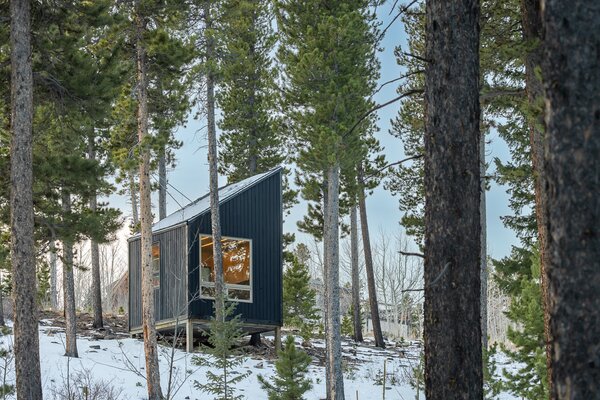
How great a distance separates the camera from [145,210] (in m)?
15.5

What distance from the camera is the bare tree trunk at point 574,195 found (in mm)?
3387

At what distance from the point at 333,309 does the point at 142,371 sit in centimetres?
456

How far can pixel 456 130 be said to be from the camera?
18.4ft

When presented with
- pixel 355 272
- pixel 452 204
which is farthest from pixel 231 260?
pixel 452 204

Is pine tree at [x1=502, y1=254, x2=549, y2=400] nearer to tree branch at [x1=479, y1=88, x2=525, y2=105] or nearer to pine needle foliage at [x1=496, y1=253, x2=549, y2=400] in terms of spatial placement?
pine needle foliage at [x1=496, y1=253, x2=549, y2=400]

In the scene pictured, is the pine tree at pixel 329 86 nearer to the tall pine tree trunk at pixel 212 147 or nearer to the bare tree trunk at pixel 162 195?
the tall pine tree trunk at pixel 212 147

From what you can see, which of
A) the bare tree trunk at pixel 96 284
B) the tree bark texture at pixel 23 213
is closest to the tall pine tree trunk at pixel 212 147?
the bare tree trunk at pixel 96 284

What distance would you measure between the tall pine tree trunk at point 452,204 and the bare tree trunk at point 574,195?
1.90 metres

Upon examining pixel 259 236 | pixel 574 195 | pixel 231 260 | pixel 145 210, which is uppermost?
pixel 145 210

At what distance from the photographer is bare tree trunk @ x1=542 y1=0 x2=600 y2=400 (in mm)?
3387

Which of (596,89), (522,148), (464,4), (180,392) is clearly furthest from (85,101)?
(522,148)

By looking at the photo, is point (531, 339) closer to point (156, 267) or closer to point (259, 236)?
point (259, 236)

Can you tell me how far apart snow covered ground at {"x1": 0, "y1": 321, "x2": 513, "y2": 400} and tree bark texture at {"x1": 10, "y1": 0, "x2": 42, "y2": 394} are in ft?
11.2

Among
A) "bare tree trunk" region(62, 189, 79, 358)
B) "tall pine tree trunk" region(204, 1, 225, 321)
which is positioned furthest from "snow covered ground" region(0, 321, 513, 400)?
"tall pine tree trunk" region(204, 1, 225, 321)
